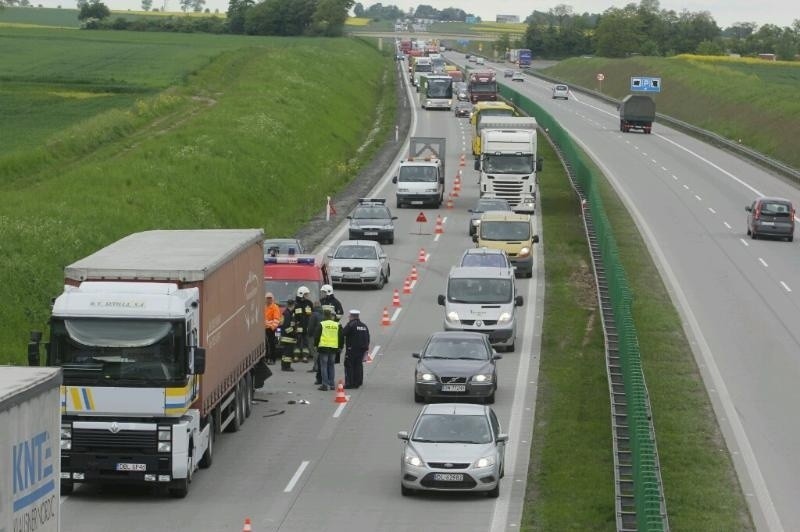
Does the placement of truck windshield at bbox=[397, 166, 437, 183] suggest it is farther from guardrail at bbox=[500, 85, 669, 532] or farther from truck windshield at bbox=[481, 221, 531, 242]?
truck windshield at bbox=[481, 221, 531, 242]

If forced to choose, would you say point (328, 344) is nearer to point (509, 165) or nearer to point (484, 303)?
point (484, 303)

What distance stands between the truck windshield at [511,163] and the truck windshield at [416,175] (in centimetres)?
396

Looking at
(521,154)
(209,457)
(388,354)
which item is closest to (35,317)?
(388,354)

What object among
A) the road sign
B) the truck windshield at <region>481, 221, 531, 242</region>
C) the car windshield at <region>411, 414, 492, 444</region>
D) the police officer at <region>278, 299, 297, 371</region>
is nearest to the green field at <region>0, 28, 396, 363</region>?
the police officer at <region>278, 299, 297, 371</region>

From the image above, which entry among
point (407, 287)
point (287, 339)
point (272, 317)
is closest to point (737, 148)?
point (407, 287)

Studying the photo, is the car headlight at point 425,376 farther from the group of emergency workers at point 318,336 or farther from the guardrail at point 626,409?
the guardrail at point 626,409

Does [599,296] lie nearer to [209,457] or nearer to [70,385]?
[209,457]

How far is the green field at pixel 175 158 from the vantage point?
1566 inches

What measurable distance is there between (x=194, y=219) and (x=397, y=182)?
1215 centimetres

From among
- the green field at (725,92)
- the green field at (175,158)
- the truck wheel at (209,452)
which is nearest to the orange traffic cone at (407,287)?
the green field at (175,158)

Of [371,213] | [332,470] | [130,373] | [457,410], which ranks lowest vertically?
[332,470]

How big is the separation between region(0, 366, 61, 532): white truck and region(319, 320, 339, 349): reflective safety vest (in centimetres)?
1629

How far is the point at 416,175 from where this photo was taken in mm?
64312

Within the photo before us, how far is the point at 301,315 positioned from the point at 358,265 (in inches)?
454
